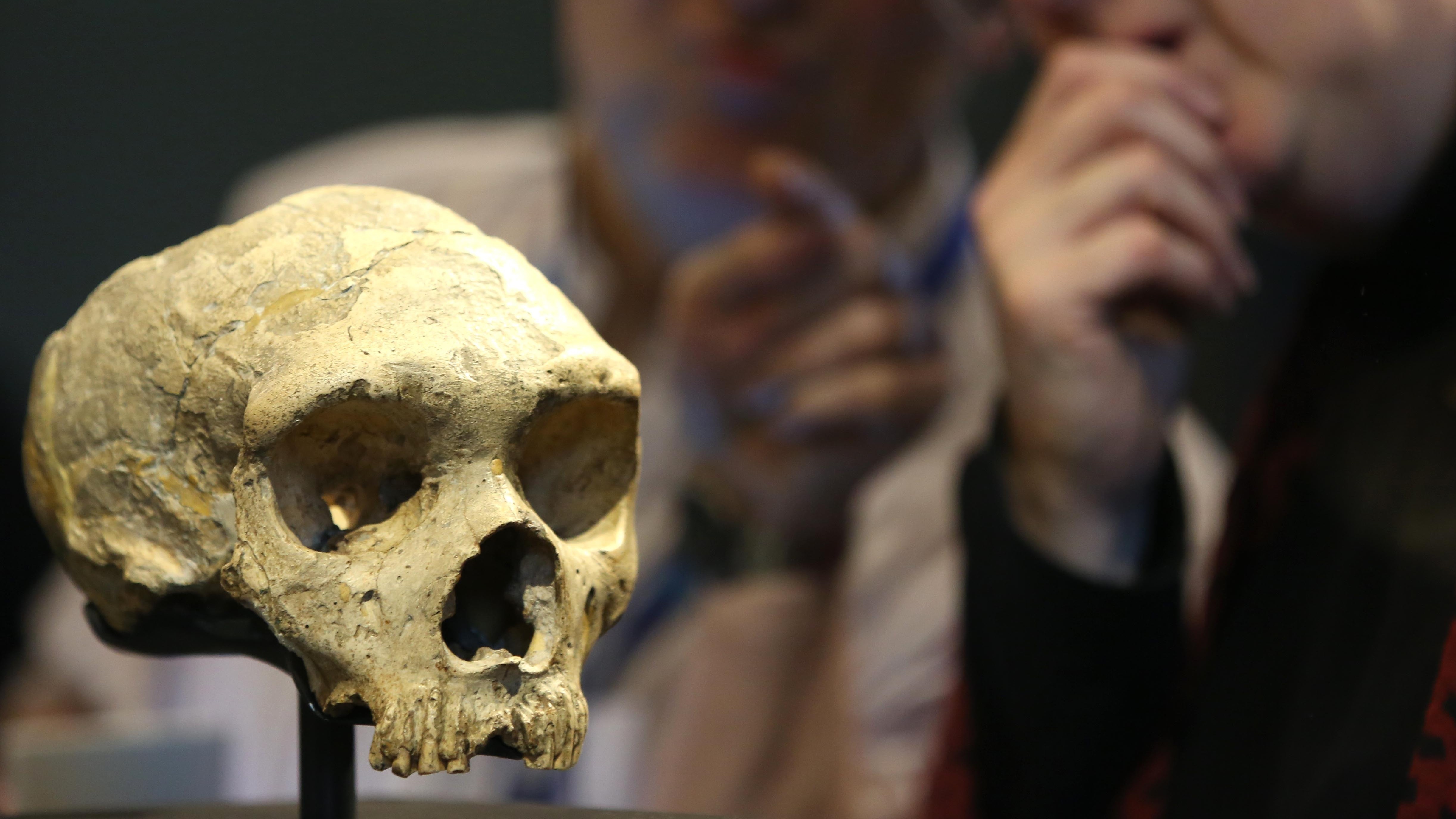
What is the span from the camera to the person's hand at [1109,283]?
1.43 meters

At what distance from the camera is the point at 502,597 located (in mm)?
921

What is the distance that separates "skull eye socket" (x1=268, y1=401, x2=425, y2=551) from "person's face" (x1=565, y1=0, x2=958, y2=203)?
1166 millimetres

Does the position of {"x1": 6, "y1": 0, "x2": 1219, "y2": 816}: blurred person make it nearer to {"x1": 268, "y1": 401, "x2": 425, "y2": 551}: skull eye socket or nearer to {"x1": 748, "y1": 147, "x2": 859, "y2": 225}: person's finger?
{"x1": 748, "y1": 147, "x2": 859, "y2": 225}: person's finger

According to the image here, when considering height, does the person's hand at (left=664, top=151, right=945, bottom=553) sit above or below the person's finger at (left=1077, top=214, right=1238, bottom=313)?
below

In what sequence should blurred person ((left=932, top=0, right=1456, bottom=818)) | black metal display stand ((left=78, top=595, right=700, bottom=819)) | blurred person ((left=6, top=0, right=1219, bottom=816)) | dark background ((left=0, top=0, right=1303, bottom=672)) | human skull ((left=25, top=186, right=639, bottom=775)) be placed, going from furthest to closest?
1. dark background ((left=0, top=0, right=1303, bottom=672))
2. blurred person ((left=6, top=0, right=1219, bottom=816))
3. blurred person ((left=932, top=0, right=1456, bottom=818))
4. black metal display stand ((left=78, top=595, right=700, bottom=819))
5. human skull ((left=25, top=186, right=639, bottom=775))

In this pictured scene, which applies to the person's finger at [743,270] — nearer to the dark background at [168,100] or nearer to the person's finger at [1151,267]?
the dark background at [168,100]

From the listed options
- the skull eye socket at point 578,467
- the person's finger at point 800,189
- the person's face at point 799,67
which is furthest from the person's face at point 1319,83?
the skull eye socket at point 578,467

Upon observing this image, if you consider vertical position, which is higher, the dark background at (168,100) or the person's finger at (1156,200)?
the person's finger at (1156,200)

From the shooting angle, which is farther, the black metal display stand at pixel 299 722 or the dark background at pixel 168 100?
the dark background at pixel 168 100

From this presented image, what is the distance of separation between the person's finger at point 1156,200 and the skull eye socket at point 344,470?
2.89 ft

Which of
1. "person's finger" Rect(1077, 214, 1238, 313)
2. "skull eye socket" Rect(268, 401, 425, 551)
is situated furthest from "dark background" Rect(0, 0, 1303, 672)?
"skull eye socket" Rect(268, 401, 425, 551)

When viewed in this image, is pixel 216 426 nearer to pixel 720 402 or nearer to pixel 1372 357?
pixel 1372 357

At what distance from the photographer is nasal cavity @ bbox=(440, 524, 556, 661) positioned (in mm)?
879

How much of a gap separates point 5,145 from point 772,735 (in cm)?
172
